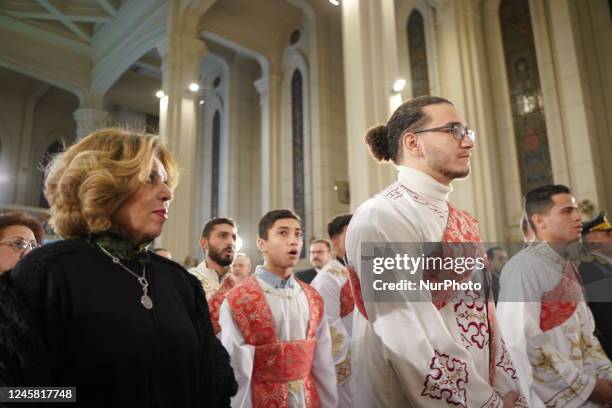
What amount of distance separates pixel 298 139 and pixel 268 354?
8761 millimetres

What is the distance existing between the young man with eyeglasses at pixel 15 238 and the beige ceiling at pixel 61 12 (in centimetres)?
1044

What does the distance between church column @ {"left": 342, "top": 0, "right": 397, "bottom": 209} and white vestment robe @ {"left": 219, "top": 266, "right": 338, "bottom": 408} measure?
210cm

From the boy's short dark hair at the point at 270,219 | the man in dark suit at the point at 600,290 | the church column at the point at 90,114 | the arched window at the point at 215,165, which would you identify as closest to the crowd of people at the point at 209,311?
the man in dark suit at the point at 600,290

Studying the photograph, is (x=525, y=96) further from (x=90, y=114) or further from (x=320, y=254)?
(x=90, y=114)

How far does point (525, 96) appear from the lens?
7.87 m

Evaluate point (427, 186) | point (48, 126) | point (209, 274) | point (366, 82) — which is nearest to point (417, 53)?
point (366, 82)

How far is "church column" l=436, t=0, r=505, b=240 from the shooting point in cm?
750

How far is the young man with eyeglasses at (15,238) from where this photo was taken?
2256 mm

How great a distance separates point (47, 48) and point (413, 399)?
1380cm

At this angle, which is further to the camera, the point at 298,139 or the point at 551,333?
the point at 298,139

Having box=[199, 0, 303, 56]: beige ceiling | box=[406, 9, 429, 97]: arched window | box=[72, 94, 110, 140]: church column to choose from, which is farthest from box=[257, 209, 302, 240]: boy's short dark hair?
box=[72, 94, 110, 140]: church column

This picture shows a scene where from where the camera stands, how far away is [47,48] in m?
12.0

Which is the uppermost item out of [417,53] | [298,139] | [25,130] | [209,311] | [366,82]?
[25,130]

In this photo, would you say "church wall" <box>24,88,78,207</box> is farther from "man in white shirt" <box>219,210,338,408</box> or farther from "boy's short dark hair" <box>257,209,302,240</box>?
"man in white shirt" <box>219,210,338,408</box>
